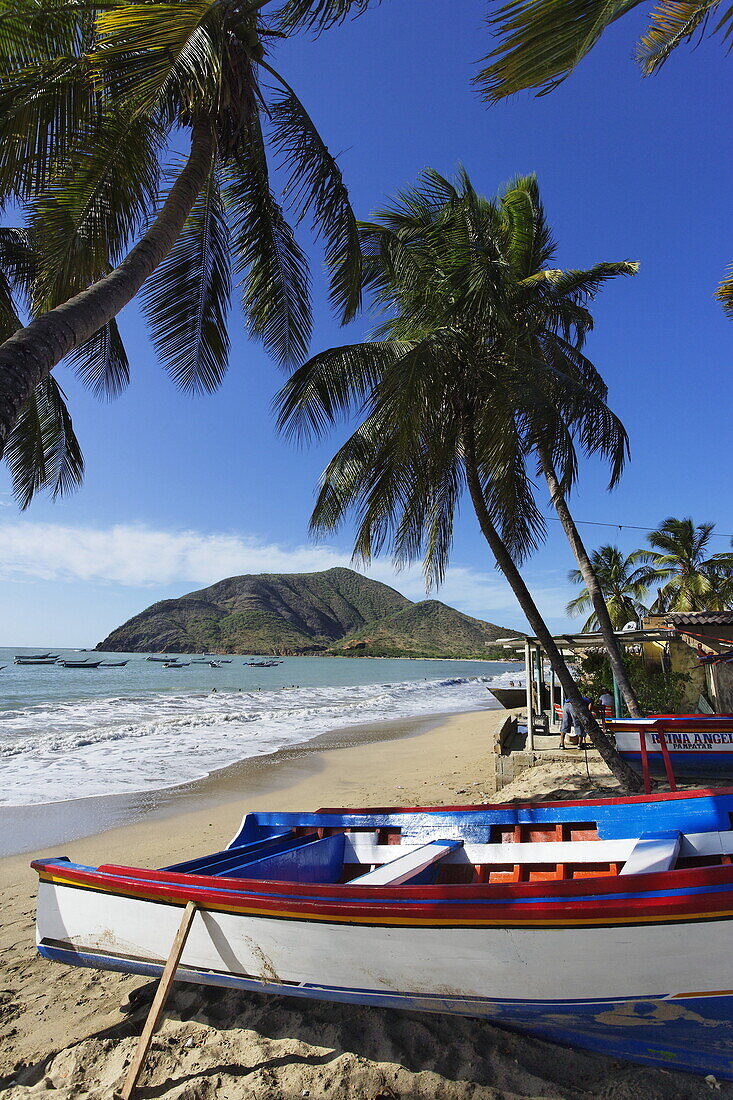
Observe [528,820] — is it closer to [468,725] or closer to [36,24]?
[36,24]

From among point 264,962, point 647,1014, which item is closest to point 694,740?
point 647,1014

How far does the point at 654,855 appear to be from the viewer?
11.1 ft

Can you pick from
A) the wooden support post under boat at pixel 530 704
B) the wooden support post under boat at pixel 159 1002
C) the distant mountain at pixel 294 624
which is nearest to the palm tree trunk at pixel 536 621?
the wooden support post under boat at pixel 530 704

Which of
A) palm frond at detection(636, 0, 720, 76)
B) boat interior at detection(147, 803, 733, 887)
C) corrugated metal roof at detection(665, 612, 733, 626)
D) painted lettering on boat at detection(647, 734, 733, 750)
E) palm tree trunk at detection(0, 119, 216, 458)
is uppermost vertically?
palm frond at detection(636, 0, 720, 76)

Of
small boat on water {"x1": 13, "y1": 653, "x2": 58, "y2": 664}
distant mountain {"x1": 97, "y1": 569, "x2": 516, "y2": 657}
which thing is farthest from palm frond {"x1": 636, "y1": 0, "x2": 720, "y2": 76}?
distant mountain {"x1": 97, "y1": 569, "x2": 516, "y2": 657}

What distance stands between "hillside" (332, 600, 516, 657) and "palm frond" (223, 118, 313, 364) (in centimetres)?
9942

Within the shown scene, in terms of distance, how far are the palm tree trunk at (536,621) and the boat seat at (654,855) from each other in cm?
325

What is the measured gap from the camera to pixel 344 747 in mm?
14953

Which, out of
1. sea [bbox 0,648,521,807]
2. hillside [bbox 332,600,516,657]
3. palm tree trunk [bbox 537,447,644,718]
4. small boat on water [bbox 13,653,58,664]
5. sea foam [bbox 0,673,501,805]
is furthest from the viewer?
hillside [bbox 332,600,516,657]

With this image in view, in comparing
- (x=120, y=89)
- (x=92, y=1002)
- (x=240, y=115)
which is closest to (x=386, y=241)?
(x=240, y=115)

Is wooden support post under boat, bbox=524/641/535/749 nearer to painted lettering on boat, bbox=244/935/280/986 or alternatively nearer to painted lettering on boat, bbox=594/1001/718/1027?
painted lettering on boat, bbox=594/1001/718/1027

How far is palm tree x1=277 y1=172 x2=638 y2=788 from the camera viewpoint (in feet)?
21.6

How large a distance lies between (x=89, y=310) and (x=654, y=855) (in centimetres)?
483

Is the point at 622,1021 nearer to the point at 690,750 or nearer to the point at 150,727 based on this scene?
the point at 690,750
